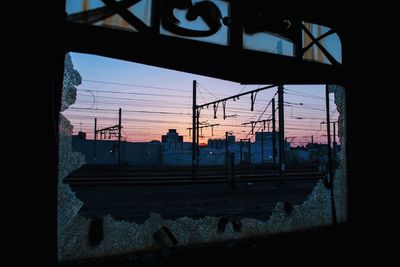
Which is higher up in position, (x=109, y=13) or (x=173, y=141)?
(x=173, y=141)

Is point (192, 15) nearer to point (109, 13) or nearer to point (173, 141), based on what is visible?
point (109, 13)

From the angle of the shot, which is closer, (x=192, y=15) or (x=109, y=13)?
(x=109, y=13)

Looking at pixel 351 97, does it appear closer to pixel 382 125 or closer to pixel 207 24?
pixel 382 125

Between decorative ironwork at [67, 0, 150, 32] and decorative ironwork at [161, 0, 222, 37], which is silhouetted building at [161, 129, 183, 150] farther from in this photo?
decorative ironwork at [67, 0, 150, 32]

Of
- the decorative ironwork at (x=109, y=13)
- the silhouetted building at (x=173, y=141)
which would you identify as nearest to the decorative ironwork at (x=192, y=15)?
the decorative ironwork at (x=109, y=13)

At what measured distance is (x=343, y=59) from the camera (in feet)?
18.7

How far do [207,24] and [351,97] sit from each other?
276cm

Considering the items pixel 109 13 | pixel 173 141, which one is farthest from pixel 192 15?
pixel 173 141

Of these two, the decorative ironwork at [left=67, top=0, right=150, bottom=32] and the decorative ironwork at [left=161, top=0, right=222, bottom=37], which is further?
the decorative ironwork at [left=161, top=0, right=222, bottom=37]

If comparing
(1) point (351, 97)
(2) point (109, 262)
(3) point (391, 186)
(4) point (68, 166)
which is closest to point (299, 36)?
(1) point (351, 97)

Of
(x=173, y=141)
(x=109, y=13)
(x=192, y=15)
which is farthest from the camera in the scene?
(x=173, y=141)

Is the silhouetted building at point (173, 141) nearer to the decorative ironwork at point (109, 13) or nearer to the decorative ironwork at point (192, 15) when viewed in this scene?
the decorative ironwork at point (192, 15)

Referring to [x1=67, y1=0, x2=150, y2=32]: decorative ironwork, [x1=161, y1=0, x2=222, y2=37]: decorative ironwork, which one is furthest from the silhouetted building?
[x1=67, y1=0, x2=150, y2=32]: decorative ironwork

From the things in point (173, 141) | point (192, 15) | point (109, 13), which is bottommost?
point (109, 13)
